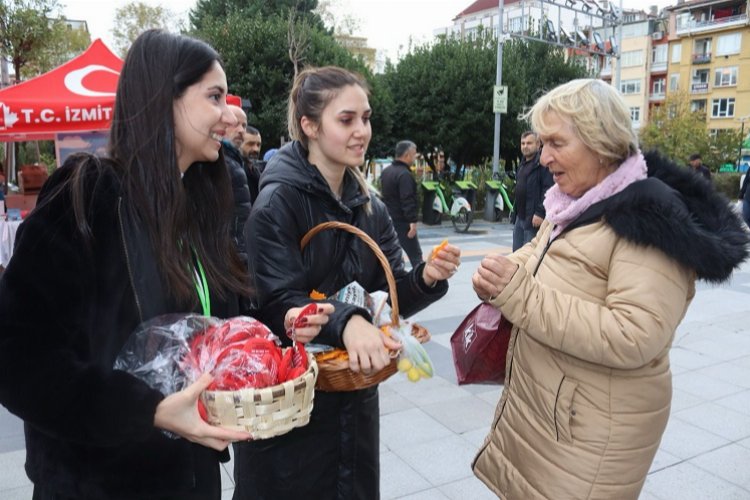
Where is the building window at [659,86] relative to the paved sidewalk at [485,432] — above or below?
above

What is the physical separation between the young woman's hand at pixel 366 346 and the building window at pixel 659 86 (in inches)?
2374

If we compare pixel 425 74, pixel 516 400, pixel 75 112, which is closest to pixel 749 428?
pixel 516 400

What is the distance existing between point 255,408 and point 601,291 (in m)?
1.01

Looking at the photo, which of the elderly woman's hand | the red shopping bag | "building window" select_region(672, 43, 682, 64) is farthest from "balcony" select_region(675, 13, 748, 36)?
the elderly woman's hand

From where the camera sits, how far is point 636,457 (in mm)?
1655

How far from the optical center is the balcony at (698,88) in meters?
49.5

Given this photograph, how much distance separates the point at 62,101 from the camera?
5.81 meters

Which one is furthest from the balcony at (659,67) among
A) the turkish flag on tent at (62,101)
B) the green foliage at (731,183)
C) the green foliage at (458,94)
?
the turkish flag on tent at (62,101)

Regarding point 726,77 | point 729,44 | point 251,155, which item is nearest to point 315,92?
point 251,155

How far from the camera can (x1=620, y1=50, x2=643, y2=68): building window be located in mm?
54156

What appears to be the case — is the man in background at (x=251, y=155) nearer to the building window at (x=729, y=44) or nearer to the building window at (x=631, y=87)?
the building window at (x=729, y=44)

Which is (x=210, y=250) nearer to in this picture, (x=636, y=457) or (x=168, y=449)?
(x=168, y=449)

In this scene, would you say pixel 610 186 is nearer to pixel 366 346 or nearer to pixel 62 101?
pixel 366 346

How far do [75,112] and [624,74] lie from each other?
5951 cm
